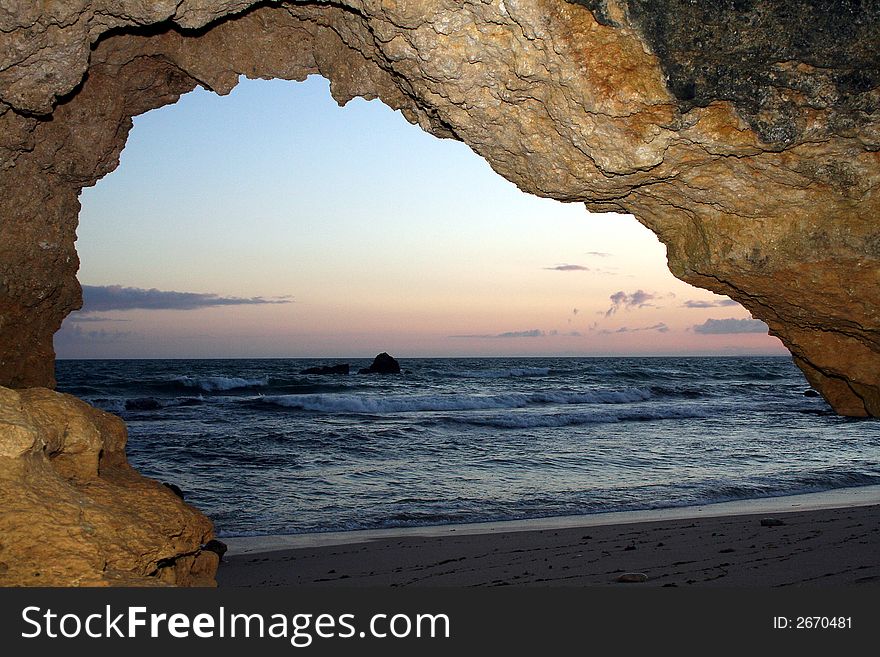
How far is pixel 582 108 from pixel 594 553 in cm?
498

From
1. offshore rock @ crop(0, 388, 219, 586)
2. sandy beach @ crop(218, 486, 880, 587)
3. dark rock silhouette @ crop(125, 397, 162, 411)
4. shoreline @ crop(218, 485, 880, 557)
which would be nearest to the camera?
offshore rock @ crop(0, 388, 219, 586)

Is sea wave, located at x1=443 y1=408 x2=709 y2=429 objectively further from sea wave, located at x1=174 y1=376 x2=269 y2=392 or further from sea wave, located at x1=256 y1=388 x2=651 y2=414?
sea wave, located at x1=174 y1=376 x2=269 y2=392

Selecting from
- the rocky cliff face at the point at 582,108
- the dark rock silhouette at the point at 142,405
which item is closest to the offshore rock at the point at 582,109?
Answer: the rocky cliff face at the point at 582,108

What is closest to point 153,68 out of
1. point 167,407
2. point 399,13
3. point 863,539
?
point 399,13

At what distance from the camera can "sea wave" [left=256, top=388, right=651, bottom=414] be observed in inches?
1074

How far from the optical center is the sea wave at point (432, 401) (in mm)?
27281

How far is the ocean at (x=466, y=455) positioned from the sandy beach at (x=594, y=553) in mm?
915

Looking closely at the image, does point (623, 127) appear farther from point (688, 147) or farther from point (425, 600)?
point (425, 600)

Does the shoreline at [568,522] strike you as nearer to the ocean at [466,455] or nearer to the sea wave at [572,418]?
the ocean at [466,455]

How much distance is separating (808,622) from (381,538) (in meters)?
5.21

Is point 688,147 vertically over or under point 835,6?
under

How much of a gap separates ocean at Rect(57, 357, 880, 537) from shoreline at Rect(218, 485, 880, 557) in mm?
307

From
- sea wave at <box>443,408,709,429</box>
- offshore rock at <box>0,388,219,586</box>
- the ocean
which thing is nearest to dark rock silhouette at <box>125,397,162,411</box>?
the ocean

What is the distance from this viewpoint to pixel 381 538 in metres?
8.15
